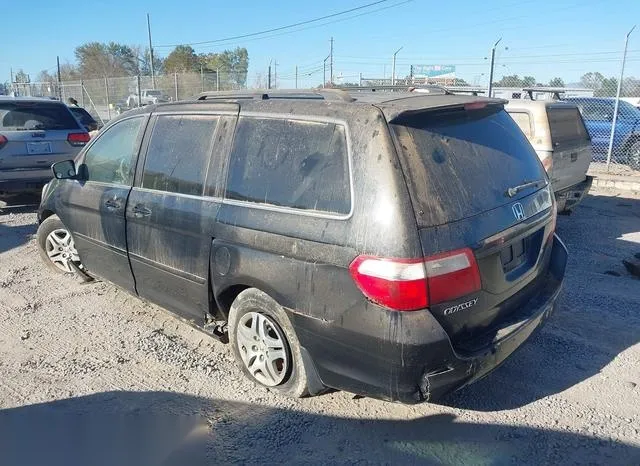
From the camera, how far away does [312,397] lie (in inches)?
127

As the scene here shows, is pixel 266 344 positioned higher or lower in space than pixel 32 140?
lower

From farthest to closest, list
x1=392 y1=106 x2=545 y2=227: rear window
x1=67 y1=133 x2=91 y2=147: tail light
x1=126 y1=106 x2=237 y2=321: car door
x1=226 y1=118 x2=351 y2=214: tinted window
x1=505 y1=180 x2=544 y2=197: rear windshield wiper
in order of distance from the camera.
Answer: x1=67 y1=133 x2=91 y2=147: tail light → x1=126 y1=106 x2=237 y2=321: car door → x1=505 y1=180 x2=544 y2=197: rear windshield wiper → x1=226 y1=118 x2=351 y2=214: tinted window → x1=392 y1=106 x2=545 y2=227: rear window

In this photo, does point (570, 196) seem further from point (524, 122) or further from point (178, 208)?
point (178, 208)

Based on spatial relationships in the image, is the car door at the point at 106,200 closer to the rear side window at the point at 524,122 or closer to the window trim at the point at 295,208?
the window trim at the point at 295,208

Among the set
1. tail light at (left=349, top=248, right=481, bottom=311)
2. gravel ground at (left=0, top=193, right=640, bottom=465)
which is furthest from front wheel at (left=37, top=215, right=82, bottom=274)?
tail light at (left=349, top=248, right=481, bottom=311)

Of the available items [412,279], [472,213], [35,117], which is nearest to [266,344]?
[412,279]

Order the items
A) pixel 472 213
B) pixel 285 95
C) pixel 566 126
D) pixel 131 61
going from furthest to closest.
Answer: pixel 131 61, pixel 566 126, pixel 285 95, pixel 472 213

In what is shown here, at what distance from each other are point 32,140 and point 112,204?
187 inches

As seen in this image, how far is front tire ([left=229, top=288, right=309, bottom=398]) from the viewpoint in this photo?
→ 3.00m

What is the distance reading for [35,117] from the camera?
8094 mm

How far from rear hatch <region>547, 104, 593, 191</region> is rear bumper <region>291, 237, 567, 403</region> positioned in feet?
15.0

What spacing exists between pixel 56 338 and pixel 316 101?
284cm

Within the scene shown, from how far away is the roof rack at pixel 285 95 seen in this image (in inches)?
119

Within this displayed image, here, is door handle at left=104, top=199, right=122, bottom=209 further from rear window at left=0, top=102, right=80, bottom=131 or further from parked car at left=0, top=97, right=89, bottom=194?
rear window at left=0, top=102, right=80, bottom=131
